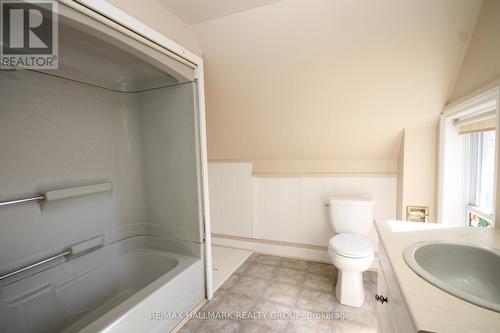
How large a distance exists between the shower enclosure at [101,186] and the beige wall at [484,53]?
6.02 feet

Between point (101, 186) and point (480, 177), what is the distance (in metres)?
2.92

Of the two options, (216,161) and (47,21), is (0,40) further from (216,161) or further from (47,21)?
(216,161)

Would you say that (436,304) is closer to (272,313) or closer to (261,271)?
(272,313)

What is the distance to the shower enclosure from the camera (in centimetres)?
148

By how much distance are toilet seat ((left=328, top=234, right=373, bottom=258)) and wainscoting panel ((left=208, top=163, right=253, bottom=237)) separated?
1.24 m

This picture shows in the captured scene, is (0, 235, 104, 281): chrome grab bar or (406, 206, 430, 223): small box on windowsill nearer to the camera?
(0, 235, 104, 281): chrome grab bar

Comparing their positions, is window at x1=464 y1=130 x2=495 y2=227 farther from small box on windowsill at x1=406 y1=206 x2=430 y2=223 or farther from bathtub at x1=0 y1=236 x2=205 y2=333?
bathtub at x1=0 y1=236 x2=205 y2=333

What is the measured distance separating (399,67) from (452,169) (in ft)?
3.06

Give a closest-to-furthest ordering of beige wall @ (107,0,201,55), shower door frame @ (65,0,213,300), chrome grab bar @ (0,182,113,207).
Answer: shower door frame @ (65,0,213,300), beige wall @ (107,0,201,55), chrome grab bar @ (0,182,113,207)

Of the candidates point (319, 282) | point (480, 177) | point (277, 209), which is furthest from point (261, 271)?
point (480, 177)

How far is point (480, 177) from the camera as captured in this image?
169cm

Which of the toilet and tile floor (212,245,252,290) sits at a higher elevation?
the toilet

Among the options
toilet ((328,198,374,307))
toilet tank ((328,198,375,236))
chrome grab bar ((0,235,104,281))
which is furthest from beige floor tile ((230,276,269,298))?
chrome grab bar ((0,235,104,281))

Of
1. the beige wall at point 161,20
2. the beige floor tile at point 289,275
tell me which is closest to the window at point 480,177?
the beige floor tile at point 289,275
